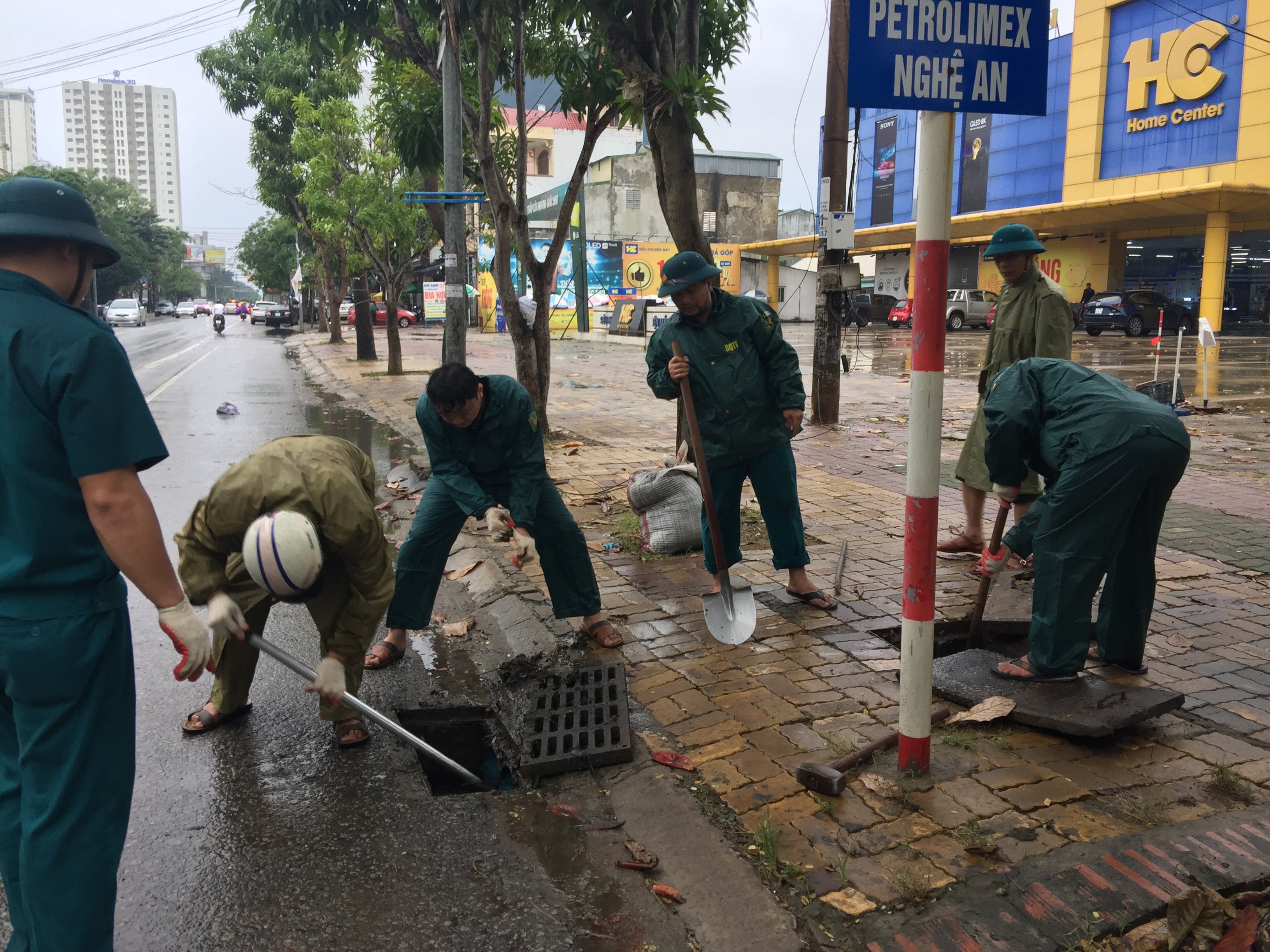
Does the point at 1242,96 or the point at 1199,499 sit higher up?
the point at 1242,96

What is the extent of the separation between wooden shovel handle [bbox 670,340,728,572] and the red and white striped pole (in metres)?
1.62

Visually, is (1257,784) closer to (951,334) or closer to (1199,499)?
(1199,499)

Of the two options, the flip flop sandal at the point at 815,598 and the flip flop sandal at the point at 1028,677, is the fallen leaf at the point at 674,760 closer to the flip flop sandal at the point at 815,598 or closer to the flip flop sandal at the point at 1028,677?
the flip flop sandal at the point at 1028,677

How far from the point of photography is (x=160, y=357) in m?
24.5

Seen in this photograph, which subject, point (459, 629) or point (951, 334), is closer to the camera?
point (459, 629)

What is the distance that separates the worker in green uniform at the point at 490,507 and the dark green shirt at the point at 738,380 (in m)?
0.82

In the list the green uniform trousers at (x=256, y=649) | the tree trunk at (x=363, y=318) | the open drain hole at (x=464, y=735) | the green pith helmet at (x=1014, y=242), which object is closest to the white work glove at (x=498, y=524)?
the green uniform trousers at (x=256, y=649)

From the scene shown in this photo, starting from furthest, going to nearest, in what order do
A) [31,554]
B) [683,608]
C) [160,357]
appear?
1. [160,357]
2. [683,608]
3. [31,554]

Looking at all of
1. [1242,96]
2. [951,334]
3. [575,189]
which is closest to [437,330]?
[951,334]

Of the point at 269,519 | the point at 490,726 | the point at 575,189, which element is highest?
the point at 575,189

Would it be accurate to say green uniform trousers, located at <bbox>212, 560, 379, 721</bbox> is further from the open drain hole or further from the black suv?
the black suv

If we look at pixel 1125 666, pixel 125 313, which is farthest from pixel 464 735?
pixel 125 313

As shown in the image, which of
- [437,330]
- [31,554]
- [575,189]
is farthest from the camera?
[437,330]

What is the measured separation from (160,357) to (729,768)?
81.2ft
